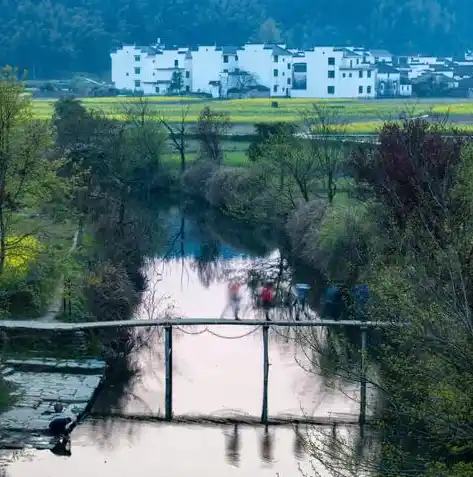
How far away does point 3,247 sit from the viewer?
64.6ft

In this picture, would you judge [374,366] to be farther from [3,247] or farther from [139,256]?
[139,256]

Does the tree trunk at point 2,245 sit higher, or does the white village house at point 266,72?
the white village house at point 266,72

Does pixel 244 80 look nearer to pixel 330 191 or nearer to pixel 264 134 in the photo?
pixel 264 134

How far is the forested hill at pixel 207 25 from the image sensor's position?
309 feet

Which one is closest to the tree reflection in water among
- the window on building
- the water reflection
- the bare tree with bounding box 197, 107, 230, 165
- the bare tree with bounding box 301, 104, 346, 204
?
the water reflection

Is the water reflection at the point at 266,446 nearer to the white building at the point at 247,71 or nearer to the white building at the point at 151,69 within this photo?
the white building at the point at 247,71

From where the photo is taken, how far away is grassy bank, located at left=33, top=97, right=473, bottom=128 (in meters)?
53.4

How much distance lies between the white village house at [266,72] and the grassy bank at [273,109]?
602cm

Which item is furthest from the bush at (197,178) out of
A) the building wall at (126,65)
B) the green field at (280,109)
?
the building wall at (126,65)

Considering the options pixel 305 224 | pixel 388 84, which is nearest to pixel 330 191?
pixel 305 224

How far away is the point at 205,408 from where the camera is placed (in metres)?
17.4

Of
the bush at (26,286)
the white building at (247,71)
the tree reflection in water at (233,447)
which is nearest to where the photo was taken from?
the tree reflection in water at (233,447)

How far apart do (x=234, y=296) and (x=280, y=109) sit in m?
38.7

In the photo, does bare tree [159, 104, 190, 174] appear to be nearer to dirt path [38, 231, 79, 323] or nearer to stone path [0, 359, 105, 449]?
dirt path [38, 231, 79, 323]
